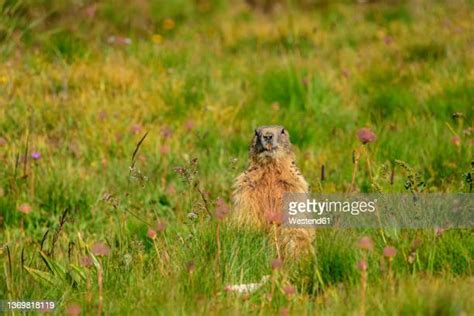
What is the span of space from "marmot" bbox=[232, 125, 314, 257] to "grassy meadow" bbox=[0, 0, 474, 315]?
148mm

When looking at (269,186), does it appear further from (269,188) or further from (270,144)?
(270,144)

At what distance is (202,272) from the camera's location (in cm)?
358

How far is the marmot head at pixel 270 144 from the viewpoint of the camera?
4.54 metres

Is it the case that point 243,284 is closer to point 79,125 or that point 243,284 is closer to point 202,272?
point 202,272

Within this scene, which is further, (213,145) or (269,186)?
(213,145)

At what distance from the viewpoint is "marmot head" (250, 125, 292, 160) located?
179 inches

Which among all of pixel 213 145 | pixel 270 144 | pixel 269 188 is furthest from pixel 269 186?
pixel 213 145

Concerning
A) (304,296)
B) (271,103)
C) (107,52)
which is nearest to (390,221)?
(304,296)

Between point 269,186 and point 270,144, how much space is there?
0.75 ft

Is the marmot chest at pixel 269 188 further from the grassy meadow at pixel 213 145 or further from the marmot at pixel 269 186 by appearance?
the grassy meadow at pixel 213 145

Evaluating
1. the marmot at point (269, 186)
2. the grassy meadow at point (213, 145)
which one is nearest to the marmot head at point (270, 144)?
the marmot at point (269, 186)

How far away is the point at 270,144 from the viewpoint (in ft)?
14.9

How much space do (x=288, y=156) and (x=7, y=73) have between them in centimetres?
347

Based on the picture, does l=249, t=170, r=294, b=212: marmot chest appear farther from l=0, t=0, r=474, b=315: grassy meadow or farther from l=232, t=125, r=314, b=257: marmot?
l=0, t=0, r=474, b=315: grassy meadow
